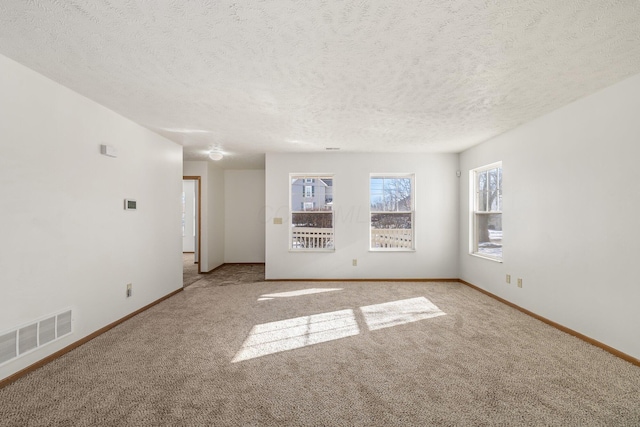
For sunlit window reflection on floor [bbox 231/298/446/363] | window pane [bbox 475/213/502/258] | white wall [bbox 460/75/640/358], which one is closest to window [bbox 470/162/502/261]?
window pane [bbox 475/213/502/258]

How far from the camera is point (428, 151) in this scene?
17.3 ft

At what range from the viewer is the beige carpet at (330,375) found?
→ 69.7 inches

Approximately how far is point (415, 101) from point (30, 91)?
334 centimetres

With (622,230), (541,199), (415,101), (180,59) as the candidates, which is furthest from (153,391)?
(541,199)

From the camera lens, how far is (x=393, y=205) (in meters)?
5.55

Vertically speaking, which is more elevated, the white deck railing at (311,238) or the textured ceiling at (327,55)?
the textured ceiling at (327,55)

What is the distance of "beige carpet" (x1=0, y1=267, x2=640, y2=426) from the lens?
177cm

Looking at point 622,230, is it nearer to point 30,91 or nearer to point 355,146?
point 355,146

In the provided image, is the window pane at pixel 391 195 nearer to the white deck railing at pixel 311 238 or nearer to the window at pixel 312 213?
the window at pixel 312 213

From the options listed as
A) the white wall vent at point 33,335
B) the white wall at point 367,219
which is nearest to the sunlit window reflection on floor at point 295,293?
the white wall at point 367,219

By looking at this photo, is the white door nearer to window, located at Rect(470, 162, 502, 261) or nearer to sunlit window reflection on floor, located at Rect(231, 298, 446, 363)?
sunlit window reflection on floor, located at Rect(231, 298, 446, 363)

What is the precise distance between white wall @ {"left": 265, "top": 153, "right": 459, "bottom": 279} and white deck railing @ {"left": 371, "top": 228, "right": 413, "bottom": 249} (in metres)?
0.17

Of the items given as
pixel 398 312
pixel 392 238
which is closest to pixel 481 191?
pixel 392 238

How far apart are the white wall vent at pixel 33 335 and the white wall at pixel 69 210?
0.17 feet
